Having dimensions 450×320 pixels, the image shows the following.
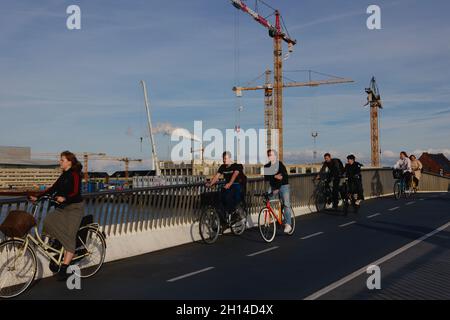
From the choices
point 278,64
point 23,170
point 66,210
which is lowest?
point 23,170

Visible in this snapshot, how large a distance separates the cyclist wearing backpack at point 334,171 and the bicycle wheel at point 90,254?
31.4 feet

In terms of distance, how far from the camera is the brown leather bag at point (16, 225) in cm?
657

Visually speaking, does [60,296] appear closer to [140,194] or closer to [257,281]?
[257,281]

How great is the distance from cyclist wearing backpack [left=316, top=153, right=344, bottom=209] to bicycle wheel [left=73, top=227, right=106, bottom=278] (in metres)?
9.58

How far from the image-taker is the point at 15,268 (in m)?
6.59

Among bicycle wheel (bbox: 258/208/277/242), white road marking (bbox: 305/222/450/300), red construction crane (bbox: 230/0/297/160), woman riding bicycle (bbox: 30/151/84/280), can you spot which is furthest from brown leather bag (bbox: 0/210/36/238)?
red construction crane (bbox: 230/0/297/160)

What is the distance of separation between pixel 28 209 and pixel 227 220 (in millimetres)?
4787

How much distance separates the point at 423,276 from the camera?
7.07m

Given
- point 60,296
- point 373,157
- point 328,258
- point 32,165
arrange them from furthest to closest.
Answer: point 32,165 → point 373,157 → point 328,258 → point 60,296

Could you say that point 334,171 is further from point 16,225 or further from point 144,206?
point 16,225

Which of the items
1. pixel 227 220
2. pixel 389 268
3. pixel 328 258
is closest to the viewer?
pixel 389 268

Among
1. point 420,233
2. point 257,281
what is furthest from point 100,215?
point 420,233

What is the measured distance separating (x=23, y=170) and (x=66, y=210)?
173 m

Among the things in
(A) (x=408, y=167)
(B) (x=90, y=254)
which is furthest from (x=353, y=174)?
(B) (x=90, y=254)
